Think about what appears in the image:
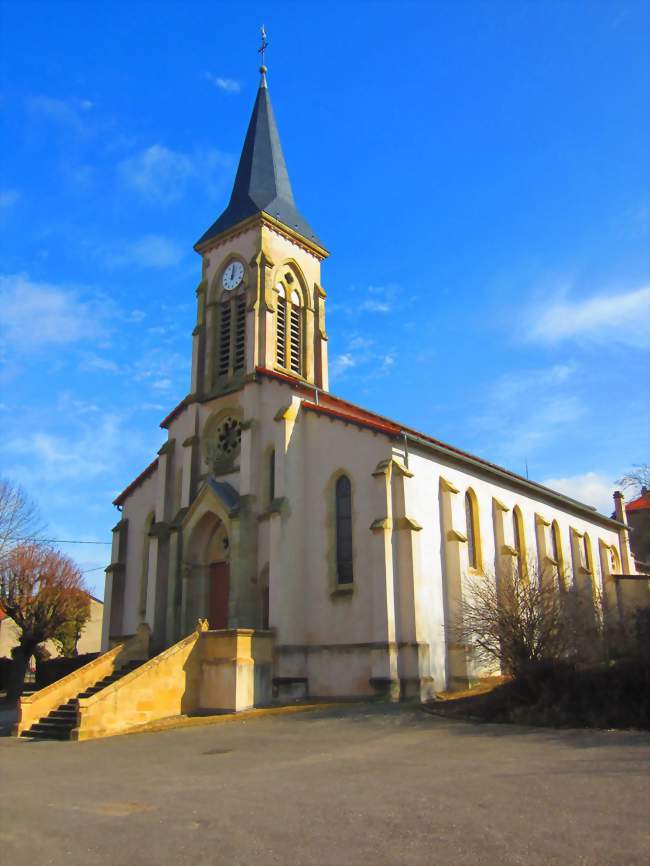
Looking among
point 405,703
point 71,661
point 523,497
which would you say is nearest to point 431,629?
point 405,703

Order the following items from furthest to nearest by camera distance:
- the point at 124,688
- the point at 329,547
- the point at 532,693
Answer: the point at 329,547
the point at 124,688
the point at 532,693

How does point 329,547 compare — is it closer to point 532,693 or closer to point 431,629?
point 431,629

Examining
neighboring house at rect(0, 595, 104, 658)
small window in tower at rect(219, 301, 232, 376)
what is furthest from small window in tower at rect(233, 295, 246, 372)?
neighboring house at rect(0, 595, 104, 658)

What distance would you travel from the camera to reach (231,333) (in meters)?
29.4

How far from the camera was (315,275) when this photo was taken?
3219cm

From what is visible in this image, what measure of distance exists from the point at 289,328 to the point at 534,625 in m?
16.5

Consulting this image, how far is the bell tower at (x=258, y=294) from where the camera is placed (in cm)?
2870

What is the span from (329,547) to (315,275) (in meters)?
13.6

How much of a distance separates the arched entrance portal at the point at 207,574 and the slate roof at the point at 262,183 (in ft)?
41.6

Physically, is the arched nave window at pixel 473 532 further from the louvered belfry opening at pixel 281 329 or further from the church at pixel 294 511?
the louvered belfry opening at pixel 281 329

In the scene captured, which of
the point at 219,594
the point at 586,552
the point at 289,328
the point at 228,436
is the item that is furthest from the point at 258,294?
the point at 586,552

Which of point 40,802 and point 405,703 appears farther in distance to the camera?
point 405,703

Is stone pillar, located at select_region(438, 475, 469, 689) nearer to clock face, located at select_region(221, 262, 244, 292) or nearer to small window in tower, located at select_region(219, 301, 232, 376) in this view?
small window in tower, located at select_region(219, 301, 232, 376)

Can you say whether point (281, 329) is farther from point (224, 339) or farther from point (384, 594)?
point (384, 594)
